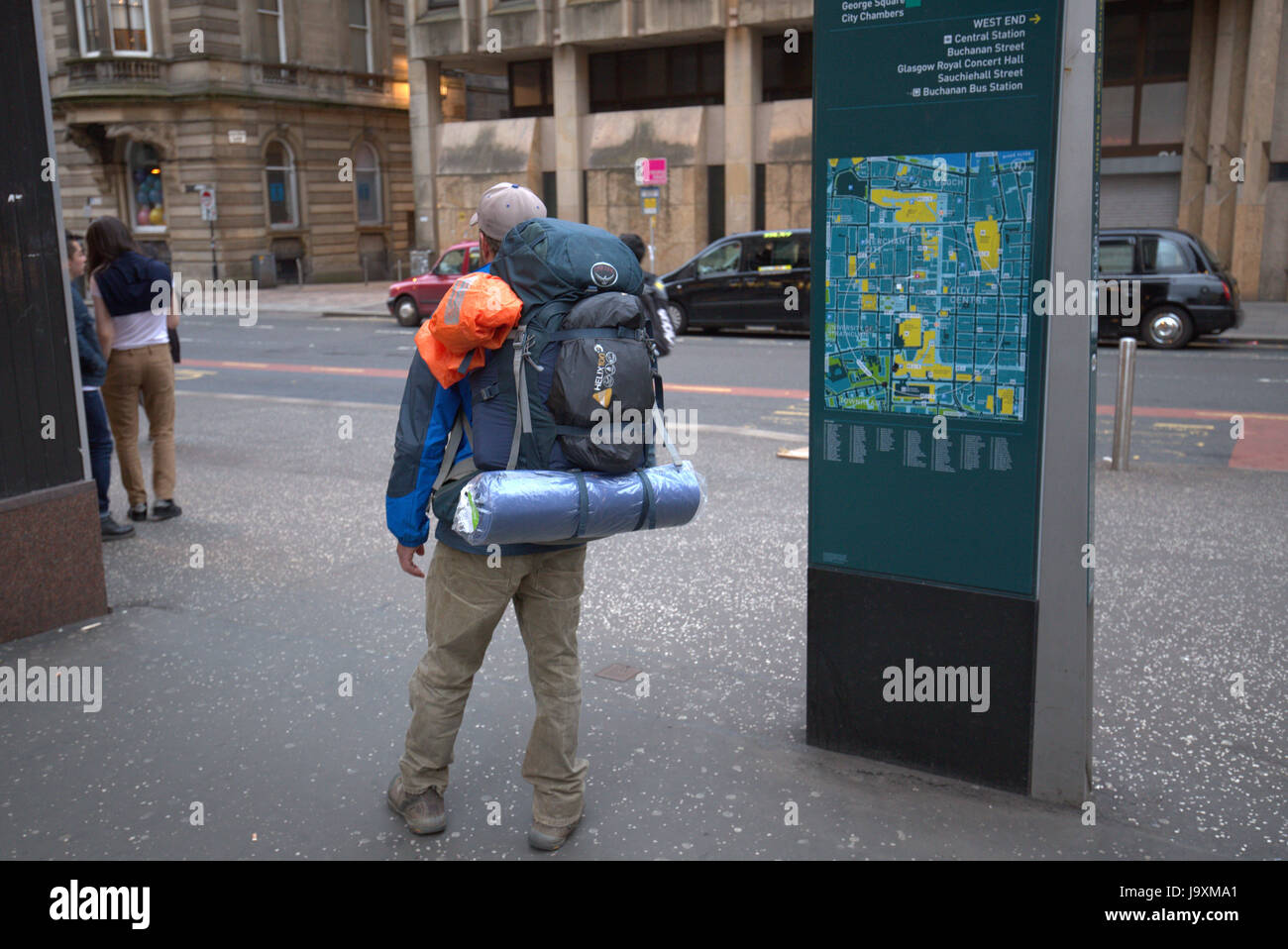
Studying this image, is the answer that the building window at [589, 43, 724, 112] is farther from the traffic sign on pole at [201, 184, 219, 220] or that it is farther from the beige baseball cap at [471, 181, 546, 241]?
the beige baseball cap at [471, 181, 546, 241]

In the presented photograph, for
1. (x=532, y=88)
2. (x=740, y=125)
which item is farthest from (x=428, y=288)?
(x=532, y=88)

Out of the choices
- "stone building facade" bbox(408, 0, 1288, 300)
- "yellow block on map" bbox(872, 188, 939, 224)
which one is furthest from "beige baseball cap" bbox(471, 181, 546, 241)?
"stone building facade" bbox(408, 0, 1288, 300)

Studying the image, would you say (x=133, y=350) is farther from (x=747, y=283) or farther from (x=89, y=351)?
(x=747, y=283)

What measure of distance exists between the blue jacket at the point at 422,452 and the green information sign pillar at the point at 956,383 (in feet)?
3.73

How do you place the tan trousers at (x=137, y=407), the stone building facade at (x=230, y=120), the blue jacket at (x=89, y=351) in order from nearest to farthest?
the blue jacket at (x=89, y=351) → the tan trousers at (x=137, y=407) → the stone building facade at (x=230, y=120)

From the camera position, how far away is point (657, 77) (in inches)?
1212

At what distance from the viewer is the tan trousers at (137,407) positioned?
23.9 feet

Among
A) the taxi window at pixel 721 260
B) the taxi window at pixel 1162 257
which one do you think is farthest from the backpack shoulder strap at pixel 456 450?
the taxi window at pixel 721 260

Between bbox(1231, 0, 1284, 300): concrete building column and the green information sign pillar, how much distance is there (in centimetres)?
2299

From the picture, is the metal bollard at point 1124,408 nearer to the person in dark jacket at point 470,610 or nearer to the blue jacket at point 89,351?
the person in dark jacket at point 470,610

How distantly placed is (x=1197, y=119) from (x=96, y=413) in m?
24.2

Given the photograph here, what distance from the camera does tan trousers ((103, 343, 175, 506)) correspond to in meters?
7.28

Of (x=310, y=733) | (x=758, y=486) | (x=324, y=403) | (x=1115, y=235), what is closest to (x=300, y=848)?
(x=310, y=733)
